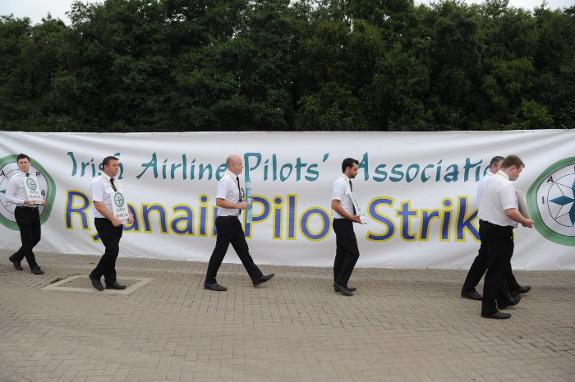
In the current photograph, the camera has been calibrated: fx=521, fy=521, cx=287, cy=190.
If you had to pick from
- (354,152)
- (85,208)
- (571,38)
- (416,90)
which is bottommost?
(85,208)

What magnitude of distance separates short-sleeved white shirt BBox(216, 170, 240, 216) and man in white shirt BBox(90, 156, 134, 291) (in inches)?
47.9

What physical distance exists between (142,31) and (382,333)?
3198 cm

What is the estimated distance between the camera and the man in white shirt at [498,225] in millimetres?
5484

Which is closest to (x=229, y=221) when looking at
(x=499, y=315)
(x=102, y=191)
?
(x=102, y=191)

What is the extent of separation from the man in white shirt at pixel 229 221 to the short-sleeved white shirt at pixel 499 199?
2.91m

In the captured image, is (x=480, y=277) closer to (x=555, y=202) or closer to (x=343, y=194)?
(x=555, y=202)

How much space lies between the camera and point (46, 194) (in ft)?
27.6

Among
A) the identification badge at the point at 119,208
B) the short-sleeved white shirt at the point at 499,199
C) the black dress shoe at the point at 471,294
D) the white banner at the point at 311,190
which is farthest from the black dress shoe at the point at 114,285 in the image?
the short-sleeved white shirt at the point at 499,199

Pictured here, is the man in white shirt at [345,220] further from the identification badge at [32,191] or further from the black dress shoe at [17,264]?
the black dress shoe at [17,264]

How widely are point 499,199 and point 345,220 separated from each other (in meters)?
1.88

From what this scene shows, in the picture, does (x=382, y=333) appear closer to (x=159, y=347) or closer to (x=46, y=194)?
(x=159, y=347)

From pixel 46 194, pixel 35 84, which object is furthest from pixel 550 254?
pixel 35 84

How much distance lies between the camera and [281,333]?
17.2 feet

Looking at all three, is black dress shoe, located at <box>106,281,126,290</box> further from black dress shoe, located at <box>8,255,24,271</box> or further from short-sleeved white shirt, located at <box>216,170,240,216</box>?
black dress shoe, located at <box>8,255,24,271</box>
